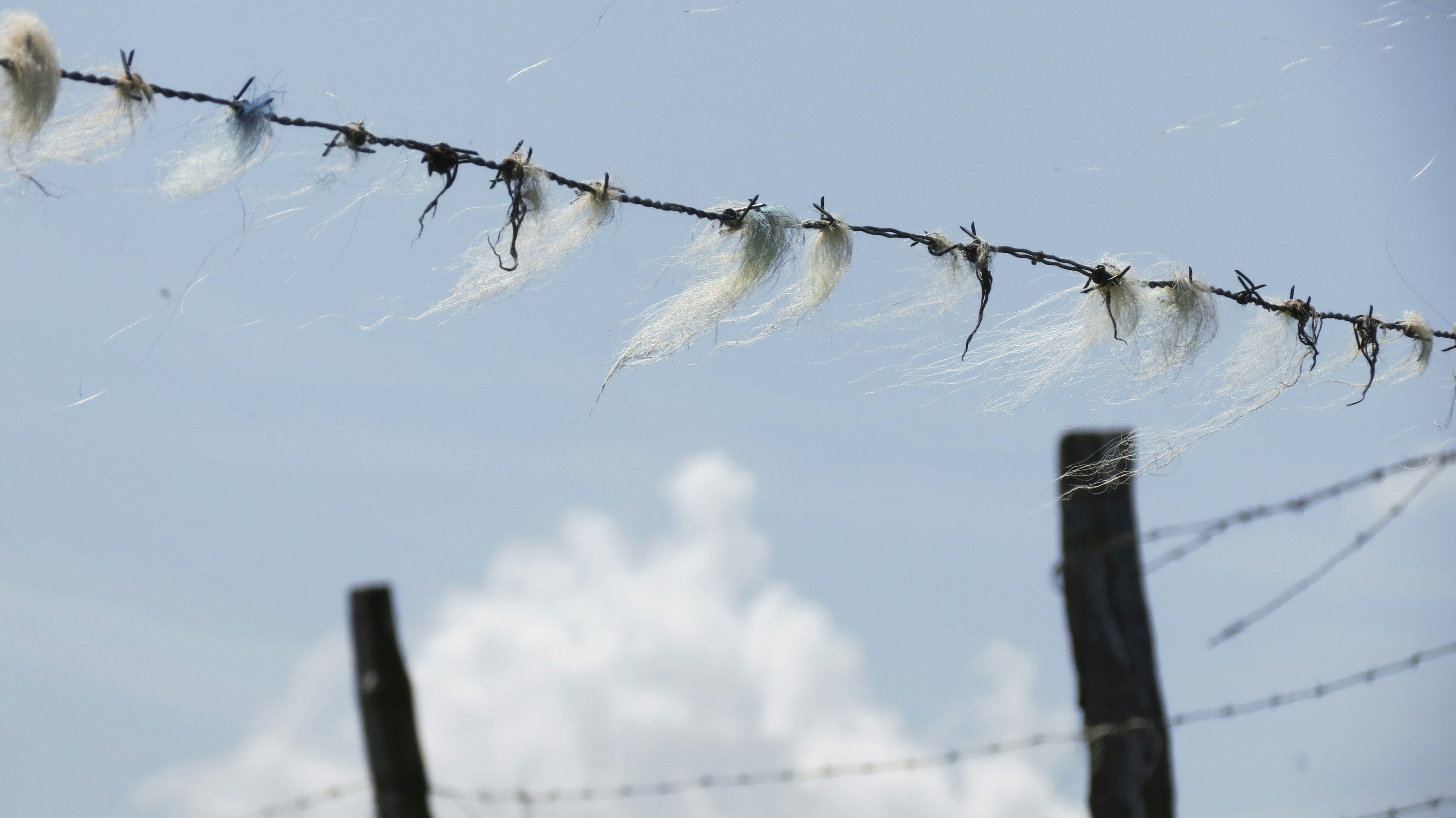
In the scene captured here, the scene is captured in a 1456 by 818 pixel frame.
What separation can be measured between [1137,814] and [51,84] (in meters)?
2.50

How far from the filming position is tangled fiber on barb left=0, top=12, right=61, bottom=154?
198 cm

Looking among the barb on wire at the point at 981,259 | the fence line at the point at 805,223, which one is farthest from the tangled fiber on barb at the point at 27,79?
the barb on wire at the point at 981,259

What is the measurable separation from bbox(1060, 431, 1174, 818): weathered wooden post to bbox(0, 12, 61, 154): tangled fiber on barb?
212cm

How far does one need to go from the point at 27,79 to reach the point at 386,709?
4.54 feet

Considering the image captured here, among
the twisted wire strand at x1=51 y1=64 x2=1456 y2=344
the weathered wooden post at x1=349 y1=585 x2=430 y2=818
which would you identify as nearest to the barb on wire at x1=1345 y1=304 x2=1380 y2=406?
the twisted wire strand at x1=51 y1=64 x2=1456 y2=344

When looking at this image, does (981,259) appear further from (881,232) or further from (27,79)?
(27,79)

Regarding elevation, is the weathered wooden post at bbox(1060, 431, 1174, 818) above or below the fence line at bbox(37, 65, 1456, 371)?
below

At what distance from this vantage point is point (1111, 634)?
246cm

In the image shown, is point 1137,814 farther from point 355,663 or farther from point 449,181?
point 449,181

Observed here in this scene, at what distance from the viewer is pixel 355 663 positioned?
2.51 meters

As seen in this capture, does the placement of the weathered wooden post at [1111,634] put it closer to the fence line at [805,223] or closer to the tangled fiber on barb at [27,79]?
the fence line at [805,223]

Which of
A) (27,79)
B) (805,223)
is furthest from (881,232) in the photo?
(27,79)

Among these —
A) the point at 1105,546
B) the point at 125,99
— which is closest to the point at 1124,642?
the point at 1105,546

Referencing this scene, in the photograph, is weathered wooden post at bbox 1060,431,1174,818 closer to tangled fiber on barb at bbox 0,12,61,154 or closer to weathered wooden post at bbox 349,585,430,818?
weathered wooden post at bbox 349,585,430,818
